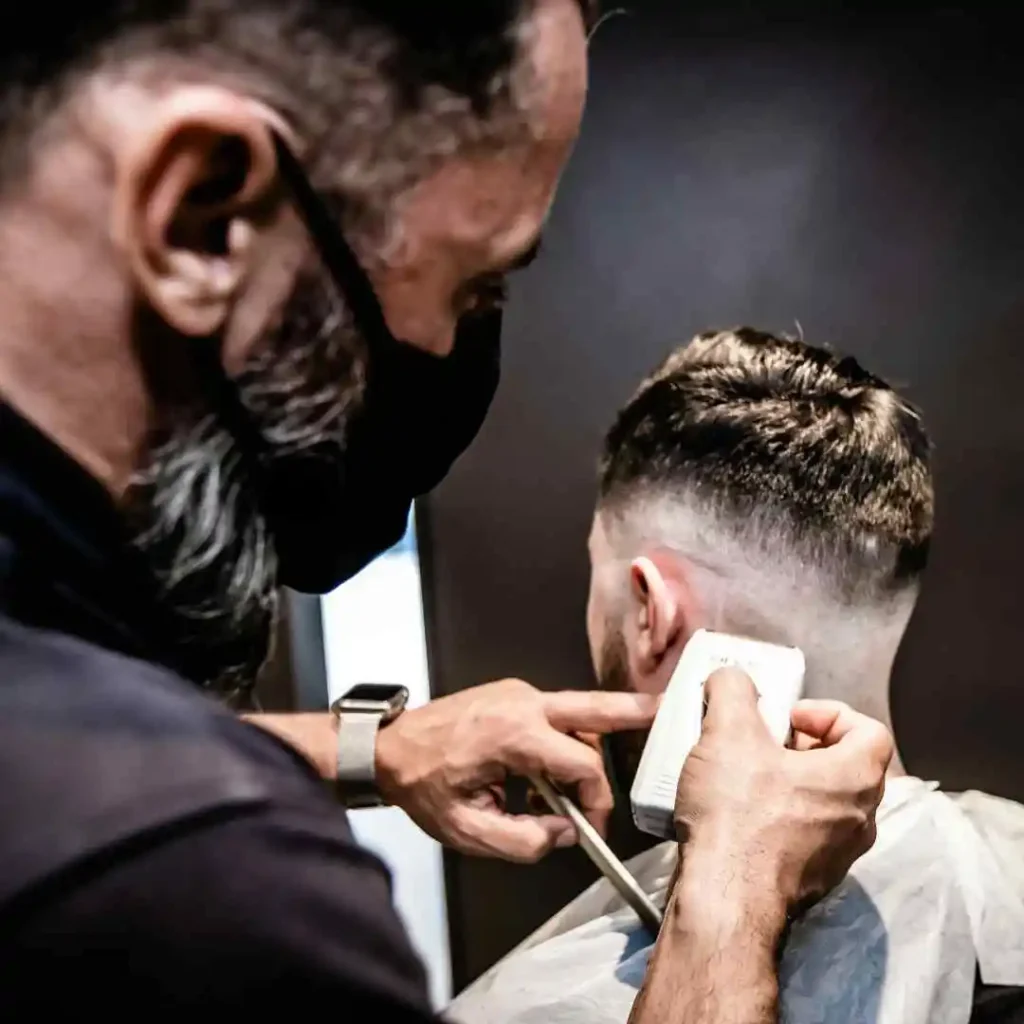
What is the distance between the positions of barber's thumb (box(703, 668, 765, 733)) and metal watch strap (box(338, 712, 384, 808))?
376 millimetres

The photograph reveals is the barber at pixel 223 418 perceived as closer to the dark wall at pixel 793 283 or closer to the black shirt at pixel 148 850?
the black shirt at pixel 148 850

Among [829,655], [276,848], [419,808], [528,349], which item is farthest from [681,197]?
[276,848]

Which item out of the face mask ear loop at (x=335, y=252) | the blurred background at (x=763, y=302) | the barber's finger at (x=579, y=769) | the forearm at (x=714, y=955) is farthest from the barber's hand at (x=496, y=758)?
the face mask ear loop at (x=335, y=252)

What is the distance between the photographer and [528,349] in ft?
4.58

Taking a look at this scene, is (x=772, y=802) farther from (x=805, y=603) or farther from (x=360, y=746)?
(x=360, y=746)

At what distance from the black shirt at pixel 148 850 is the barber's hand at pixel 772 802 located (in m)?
0.36

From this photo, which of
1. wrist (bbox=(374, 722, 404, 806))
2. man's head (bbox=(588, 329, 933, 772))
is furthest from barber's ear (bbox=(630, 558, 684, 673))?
wrist (bbox=(374, 722, 404, 806))

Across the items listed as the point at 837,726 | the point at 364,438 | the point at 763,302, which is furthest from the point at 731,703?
the point at 763,302

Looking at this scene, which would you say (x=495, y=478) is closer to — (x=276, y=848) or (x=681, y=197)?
(x=681, y=197)

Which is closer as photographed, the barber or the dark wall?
Result: the barber

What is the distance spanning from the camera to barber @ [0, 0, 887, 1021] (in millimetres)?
422

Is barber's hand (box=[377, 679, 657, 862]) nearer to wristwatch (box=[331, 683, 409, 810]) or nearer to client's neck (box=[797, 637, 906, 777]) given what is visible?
wristwatch (box=[331, 683, 409, 810])

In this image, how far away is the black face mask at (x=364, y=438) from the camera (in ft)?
1.98

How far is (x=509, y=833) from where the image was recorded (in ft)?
3.33
